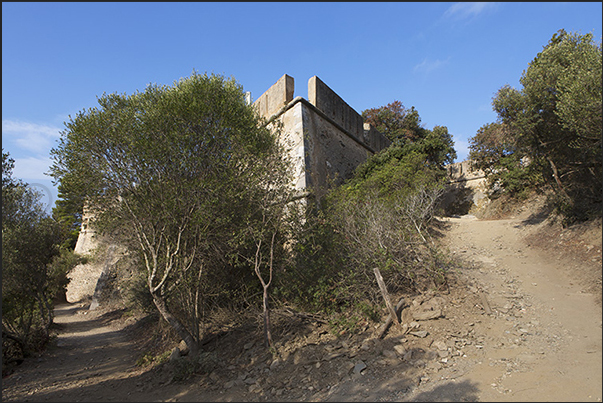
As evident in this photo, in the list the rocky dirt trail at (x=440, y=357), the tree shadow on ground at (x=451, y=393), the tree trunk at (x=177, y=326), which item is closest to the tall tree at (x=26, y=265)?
the rocky dirt trail at (x=440, y=357)

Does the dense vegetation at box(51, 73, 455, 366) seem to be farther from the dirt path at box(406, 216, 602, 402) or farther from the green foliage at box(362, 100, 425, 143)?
the green foliage at box(362, 100, 425, 143)

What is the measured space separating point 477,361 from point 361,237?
309cm

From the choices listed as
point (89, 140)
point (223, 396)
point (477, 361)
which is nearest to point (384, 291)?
point (477, 361)

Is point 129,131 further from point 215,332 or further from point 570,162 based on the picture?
point 570,162

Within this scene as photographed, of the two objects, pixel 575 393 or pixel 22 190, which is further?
pixel 22 190

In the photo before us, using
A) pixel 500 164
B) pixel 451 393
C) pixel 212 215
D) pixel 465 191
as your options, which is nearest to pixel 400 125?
pixel 465 191

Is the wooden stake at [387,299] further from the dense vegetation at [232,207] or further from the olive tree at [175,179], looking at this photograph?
the olive tree at [175,179]

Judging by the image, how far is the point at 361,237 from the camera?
6.78 m

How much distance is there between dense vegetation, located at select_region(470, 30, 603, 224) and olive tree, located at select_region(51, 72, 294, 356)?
5643 mm

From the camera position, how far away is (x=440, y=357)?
452cm

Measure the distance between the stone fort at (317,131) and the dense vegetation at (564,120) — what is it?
5049 millimetres

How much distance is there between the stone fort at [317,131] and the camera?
10.2 m

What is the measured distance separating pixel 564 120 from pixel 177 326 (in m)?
8.53

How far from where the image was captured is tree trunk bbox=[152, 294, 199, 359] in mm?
5984
